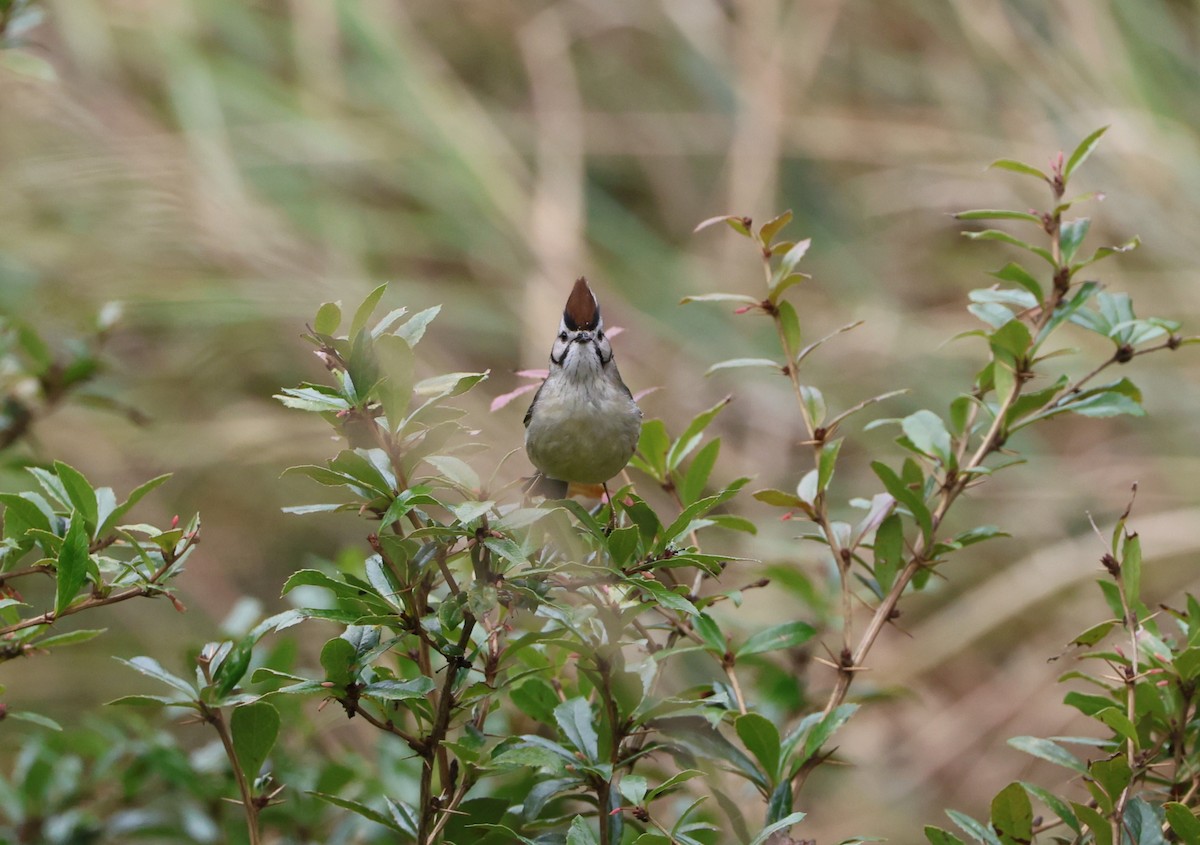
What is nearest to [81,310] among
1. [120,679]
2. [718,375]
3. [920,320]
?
[120,679]

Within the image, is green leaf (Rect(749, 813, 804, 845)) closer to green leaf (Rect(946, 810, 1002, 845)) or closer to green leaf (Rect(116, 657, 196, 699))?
green leaf (Rect(946, 810, 1002, 845))

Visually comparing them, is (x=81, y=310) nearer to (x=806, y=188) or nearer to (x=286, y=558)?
(x=286, y=558)

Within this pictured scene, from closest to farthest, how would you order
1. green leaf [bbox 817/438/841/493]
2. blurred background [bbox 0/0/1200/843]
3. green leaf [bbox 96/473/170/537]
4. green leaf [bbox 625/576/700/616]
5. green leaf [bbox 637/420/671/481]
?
green leaf [bbox 625/576/700/616]
green leaf [bbox 96/473/170/537]
green leaf [bbox 817/438/841/493]
green leaf [bbox 637/420/671/481]
blurred background [bbox 0/0/1200/843]

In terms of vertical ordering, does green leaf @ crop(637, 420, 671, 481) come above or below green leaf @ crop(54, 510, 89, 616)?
above

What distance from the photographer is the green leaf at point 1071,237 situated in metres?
1.02

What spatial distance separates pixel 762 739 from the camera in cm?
90

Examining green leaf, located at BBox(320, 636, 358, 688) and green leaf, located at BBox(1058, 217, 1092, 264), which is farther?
green leaf, located at BBox(1058, 217, 1092, 264)

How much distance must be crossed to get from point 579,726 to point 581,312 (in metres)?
0.50

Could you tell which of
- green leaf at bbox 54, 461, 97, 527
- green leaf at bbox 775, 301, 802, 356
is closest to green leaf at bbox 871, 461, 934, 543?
green leaf at bbox 775, 301, 802, 356

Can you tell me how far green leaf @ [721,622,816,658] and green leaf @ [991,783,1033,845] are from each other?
23 centimetres

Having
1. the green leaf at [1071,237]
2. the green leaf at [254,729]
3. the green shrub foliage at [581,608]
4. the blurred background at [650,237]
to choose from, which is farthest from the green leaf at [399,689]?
the blurred background at [650,237]

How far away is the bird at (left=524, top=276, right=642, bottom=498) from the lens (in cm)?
115

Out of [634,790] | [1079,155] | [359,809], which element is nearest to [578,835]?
[634,790]

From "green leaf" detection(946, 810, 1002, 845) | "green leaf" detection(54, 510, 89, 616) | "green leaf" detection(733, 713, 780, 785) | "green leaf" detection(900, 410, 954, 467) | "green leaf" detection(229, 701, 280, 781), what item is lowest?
"green leaf" detection(946, 810, 1002, 845)
